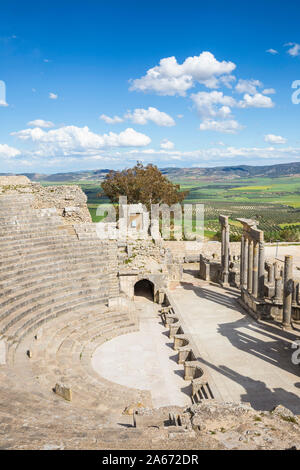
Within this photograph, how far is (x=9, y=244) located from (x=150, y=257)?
8486 mm

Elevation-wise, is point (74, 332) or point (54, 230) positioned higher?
point (54, 230)

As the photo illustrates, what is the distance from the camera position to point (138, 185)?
125 ft

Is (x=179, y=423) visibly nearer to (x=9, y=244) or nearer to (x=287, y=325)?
(x=287, y=325)

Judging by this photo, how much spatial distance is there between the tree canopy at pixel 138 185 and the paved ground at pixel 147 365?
23.1m

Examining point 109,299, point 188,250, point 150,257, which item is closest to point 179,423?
point 109,299

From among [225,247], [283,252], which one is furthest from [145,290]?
[283,252]

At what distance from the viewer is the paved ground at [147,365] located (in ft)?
39.9

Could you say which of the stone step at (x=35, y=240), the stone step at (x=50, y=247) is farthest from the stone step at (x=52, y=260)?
the stone step at (x=35, y=240)

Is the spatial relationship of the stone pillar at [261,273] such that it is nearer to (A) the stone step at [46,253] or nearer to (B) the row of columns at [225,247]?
(B) the row of columns at [225,247]

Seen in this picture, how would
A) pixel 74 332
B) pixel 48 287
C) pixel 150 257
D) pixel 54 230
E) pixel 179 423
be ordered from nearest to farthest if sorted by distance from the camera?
pixel 179 423 < pixel 74 332 < pixel 48 287 < pixel 54 230 < pixel 150 257

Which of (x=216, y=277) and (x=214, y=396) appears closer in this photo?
A: (x=214, y=396)

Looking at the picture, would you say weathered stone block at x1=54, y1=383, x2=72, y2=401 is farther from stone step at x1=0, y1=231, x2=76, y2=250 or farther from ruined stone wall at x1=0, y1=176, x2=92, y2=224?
ruined stone wall at x1=0, y1=176, x2=92, y2=224

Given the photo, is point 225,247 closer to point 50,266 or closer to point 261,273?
point 261,273

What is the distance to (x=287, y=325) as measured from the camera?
54.9 feet
